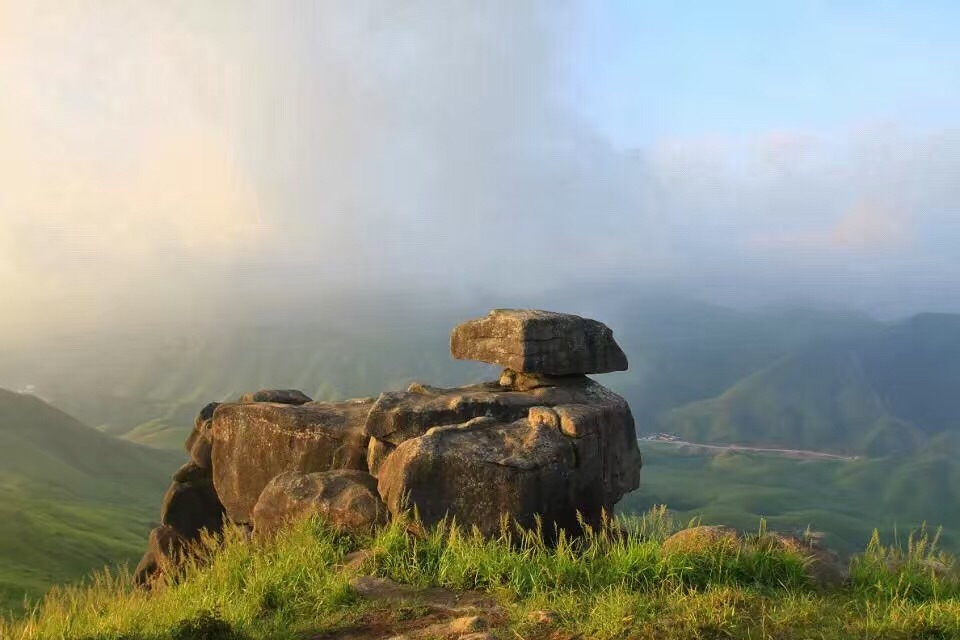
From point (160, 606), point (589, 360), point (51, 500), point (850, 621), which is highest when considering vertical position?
point (589, 360)

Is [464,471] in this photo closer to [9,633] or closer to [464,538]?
[464,538]

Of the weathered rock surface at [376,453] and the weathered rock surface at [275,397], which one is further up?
the weathered rock surface at [275,397]

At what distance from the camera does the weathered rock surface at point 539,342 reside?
79.6 ft

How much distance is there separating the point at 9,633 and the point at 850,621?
1331cm

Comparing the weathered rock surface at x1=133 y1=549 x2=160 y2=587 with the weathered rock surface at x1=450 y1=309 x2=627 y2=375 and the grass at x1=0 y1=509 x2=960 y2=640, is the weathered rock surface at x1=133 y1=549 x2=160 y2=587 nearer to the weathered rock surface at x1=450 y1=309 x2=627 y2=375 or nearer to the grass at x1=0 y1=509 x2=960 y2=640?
the grass at x1=0 y1=509 x2=960 y2=640

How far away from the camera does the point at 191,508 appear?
2856cm

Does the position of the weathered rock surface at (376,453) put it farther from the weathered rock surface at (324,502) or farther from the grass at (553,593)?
the grass at (553,593)

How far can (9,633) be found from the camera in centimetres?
1209

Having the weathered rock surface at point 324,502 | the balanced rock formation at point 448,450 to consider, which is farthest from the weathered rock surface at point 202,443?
the weathered rock surface at point 324,502

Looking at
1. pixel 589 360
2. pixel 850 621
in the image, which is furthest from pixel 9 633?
pixel 589 360

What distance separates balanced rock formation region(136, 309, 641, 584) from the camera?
56.2ft

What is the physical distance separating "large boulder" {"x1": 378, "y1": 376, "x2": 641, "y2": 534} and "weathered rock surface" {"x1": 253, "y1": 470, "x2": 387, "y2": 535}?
564 mm

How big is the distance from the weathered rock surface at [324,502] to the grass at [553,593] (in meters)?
0.55

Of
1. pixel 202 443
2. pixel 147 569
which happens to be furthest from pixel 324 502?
pixel 147 569
